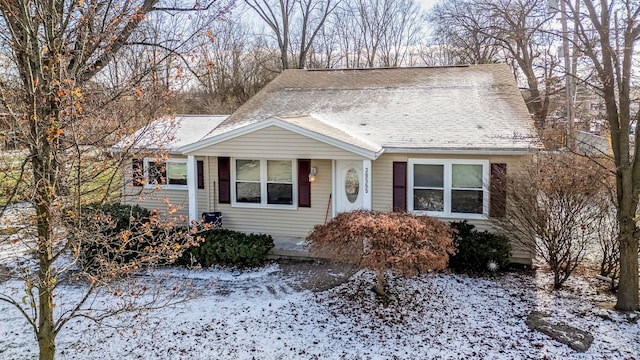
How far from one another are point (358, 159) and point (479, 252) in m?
3.26

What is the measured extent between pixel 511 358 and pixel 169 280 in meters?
6.59

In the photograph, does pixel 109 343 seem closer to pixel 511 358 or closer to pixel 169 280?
pixel 169 280

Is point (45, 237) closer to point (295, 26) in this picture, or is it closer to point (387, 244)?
point (387, 244)

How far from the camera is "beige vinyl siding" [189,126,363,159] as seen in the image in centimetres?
1041

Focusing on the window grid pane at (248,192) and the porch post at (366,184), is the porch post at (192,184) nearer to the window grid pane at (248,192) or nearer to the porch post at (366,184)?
the window grid pane at (248,192)

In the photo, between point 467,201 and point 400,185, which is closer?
point 467,201

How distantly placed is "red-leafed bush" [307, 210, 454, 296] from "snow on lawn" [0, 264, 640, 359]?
907mm

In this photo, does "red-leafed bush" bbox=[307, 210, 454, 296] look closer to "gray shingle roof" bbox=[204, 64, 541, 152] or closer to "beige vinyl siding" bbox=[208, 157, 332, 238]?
"gray shingle roof" bbox=[204, 64, 541, 152]

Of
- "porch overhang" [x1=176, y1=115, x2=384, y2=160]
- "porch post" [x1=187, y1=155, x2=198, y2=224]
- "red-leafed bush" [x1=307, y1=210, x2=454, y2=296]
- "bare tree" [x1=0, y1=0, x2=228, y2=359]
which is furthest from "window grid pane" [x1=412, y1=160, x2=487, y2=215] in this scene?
"bare tree" [x1=0, y1=0, x2=228, y2=359]

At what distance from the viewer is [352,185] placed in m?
11.3

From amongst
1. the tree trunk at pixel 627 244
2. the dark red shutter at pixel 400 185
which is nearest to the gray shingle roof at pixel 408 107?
the dark red shutter at pixel 400 185

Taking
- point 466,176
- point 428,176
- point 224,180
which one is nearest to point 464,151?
point 466,176

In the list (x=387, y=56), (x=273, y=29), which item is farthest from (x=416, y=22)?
(x=273, y=29)

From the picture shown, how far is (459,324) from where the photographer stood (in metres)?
7.13
